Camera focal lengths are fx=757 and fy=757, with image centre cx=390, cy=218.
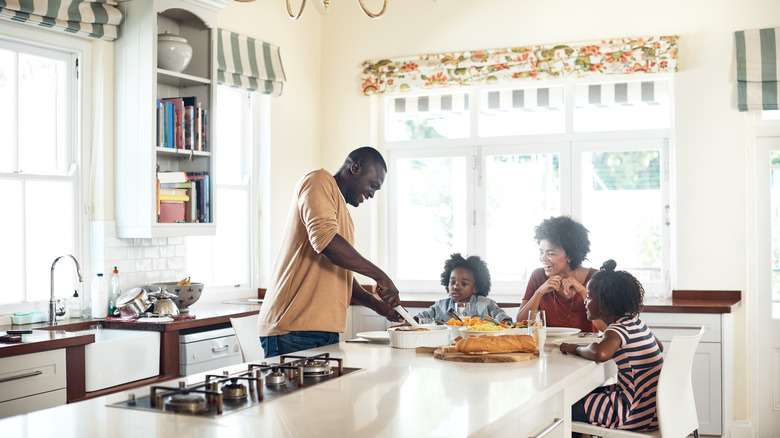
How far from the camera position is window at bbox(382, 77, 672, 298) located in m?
5.10

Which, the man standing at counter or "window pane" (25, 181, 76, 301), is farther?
"window pane" (25, 181, 76, 301)

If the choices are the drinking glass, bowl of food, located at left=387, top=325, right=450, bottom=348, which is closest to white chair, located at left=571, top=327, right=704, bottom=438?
the drinking glass

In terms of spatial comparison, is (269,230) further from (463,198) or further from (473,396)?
(473,396)

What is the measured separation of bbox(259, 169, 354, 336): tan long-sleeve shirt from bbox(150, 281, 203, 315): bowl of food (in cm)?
137

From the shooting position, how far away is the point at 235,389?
5.81 feet

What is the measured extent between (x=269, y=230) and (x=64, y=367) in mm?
2309

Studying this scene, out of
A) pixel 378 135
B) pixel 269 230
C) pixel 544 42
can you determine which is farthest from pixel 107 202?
pixel 544 42

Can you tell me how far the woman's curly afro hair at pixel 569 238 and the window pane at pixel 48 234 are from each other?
95.9 inches

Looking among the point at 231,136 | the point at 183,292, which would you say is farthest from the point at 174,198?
the point at 231,136

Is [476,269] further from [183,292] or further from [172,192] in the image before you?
[172,192]

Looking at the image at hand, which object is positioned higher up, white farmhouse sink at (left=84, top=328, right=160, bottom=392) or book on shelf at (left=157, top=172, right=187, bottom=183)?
book on shelf at (left=157, top=172, right=187, bottom=183)

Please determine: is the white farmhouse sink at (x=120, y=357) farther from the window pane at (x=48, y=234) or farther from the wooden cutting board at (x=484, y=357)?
the wooden cutting board at (x=484, y=357)

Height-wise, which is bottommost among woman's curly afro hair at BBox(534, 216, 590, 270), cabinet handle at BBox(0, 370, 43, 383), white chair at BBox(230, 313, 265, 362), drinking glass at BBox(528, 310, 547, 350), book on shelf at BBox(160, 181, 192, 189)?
cabinet handle at BBox(0, 370, 43, 383)

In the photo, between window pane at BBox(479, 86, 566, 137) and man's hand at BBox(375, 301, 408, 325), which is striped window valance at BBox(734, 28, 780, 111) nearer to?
window pane at BBox(479, 86, 566, 137)
